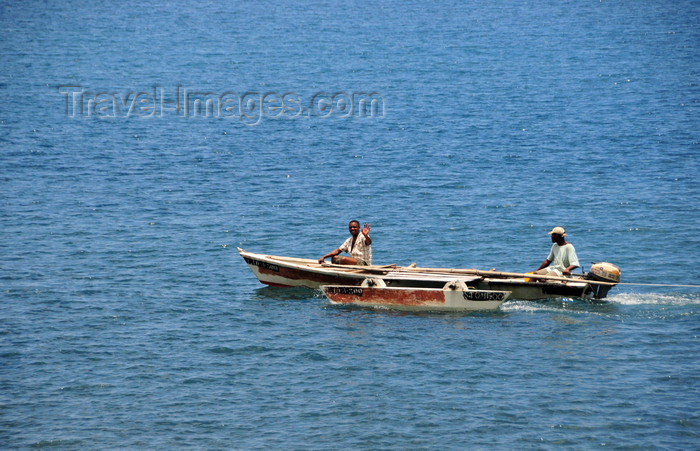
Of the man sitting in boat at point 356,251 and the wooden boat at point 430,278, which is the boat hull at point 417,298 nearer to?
the wooden boat at point 430,278

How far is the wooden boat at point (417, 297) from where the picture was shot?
81.5ft

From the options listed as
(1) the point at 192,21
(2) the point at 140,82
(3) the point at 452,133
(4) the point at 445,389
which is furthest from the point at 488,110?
(1) the point at 192,21

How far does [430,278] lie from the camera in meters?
25.5

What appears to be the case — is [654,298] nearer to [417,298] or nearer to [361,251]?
[417,298]

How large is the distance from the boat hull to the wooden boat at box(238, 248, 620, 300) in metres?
0.41

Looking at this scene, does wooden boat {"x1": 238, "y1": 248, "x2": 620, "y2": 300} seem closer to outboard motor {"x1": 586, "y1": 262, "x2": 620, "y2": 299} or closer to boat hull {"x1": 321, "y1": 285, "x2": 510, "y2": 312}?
outboard motor {"x1": 586, "y1": 262, "x2": 620, "y2": 299}

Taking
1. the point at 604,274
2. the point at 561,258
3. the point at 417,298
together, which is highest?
the point at 561,258

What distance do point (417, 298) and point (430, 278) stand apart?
69 cm

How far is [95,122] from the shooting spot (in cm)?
6278

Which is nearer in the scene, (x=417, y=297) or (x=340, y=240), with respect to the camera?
(x=417, y=297)

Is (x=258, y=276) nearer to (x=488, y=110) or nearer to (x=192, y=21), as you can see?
(x=488, y=110)

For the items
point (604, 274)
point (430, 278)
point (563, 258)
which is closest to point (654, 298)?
point (604, 274)

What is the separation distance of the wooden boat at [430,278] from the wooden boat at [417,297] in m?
0.37

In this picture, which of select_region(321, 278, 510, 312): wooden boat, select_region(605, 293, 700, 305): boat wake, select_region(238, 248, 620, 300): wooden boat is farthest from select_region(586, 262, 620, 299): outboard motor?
select_region(321, 278, 510, 312): wooden boat
